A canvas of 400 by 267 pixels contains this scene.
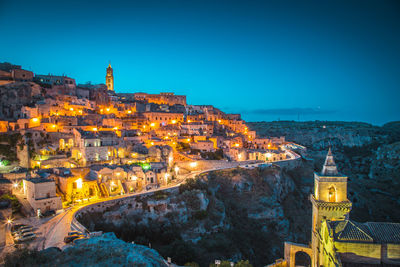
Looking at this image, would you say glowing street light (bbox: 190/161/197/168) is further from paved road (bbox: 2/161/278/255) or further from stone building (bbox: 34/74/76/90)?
stone building (bbox: 34/74/76/90)

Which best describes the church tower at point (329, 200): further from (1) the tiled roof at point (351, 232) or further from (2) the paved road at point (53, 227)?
(2) the paved road at point (53, 227)

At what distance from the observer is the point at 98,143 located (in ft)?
126

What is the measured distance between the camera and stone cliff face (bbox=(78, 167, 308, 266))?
27.4 metres

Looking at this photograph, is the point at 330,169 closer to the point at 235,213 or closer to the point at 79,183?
the point at 235,213

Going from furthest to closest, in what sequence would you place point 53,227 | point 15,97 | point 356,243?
point 15,97 → point 53,227 → point 356,243

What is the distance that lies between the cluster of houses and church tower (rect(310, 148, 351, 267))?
21.8m

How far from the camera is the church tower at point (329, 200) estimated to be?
19.8 m

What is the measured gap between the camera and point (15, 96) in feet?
154

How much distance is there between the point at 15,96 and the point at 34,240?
38.4m

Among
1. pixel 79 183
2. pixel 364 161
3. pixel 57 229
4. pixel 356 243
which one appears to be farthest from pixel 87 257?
pixel 364 161

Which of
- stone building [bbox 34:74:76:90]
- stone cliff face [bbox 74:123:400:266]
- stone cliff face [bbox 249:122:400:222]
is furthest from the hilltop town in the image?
stone cliff face [bbox 249:122:400:222]

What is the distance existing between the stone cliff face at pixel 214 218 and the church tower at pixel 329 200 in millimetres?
12211

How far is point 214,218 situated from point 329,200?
16945mm

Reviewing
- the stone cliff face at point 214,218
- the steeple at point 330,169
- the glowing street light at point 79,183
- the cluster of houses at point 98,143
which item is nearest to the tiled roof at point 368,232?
the steeple at point 330,169
